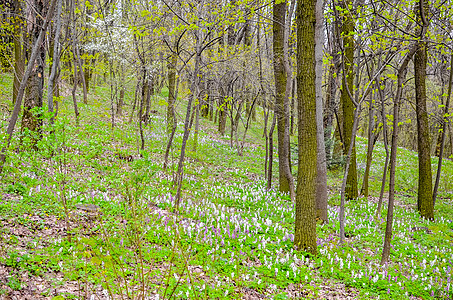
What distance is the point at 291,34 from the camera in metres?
11.3

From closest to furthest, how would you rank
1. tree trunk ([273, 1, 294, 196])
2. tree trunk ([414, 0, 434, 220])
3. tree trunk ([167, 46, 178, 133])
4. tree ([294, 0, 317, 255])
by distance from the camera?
tree ([294, 0, 317, 255]) → tree trunk ([273, 1, 294, 196]) → tree trunk ([167, 46, 178, 133]) → tree trunk ([414, 0, 434, 220])

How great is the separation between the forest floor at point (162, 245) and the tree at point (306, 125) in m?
0.49

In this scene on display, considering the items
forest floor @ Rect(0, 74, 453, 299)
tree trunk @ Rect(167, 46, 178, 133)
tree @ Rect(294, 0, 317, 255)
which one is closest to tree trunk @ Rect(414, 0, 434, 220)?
forest floor @ Rect(0, 74, 453, 299)

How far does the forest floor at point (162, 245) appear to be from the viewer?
156 inches

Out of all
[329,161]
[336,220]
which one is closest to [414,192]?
[329,161]

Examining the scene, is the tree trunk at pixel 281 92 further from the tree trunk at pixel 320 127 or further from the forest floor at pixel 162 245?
the tree trunk at pixel 320 127

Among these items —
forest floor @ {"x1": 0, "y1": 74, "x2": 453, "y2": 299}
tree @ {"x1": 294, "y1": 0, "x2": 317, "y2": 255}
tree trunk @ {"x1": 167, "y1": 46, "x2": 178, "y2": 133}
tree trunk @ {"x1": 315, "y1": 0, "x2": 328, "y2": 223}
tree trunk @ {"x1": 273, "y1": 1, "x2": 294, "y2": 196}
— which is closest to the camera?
forest floor @ {"x1": 0, "y1": 74, "x2": 453, "y2": 299}

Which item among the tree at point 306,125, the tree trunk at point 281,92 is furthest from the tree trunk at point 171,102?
the tree at point 306,125

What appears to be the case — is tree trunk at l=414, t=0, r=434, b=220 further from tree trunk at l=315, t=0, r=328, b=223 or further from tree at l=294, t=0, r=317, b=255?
tree at l=294, t=0, r=317, b=255

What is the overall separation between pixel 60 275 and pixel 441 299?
20.0 ft

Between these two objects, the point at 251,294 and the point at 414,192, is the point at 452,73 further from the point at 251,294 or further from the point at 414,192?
the point at 251,294

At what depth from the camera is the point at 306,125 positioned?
19.8 ft

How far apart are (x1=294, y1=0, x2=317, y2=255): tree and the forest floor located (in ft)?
1.60

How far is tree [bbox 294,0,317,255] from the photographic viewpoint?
19.4 feet
